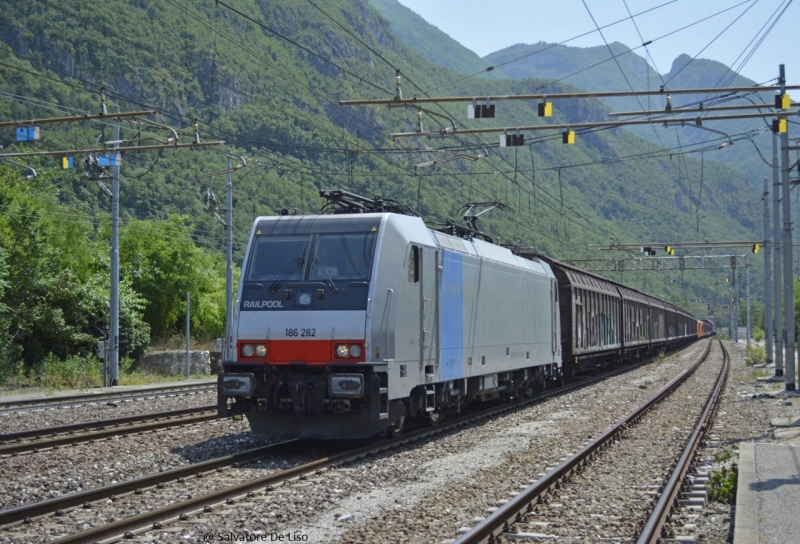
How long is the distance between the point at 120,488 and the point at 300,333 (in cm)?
373

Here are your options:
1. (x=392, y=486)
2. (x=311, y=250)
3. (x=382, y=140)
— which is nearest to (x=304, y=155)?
(x=382, y=140)

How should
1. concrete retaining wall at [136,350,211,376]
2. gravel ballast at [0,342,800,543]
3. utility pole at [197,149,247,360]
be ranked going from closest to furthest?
1. gravel ballast at [0,342,800,543]
2. utility pole at [197,149,247,360]
3. concrete retaining wall at [136,350,211,376]

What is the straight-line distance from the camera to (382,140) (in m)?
89.7

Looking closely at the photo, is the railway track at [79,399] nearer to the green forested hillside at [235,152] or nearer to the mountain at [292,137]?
the green forested hillside at [235,152]

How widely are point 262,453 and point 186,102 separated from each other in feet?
226

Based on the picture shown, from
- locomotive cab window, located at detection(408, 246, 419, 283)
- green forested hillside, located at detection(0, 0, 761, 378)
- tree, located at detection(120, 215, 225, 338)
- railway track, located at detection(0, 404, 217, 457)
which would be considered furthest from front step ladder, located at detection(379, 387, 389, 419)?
tree, located at detection(120, 215, 225, 338)

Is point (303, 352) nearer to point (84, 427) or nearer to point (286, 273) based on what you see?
point (286, 273)

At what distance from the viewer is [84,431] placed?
15.6m

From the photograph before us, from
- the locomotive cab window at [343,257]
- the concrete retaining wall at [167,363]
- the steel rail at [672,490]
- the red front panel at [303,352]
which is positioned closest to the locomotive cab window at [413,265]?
the locomotive cab window at [343,257]

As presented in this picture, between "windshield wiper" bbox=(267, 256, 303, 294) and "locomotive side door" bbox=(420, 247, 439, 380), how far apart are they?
192cm

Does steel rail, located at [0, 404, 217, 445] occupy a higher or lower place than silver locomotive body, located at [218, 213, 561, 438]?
lower

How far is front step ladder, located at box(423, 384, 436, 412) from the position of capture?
14.3 meters

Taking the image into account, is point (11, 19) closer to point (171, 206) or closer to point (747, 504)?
point (171, 206)

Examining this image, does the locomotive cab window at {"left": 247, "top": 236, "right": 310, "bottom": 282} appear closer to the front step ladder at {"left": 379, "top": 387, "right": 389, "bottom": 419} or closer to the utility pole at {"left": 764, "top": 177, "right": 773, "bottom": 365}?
the front step ladder at {"left": 379, "top": 387, "right": 389, "bottom": 419}
